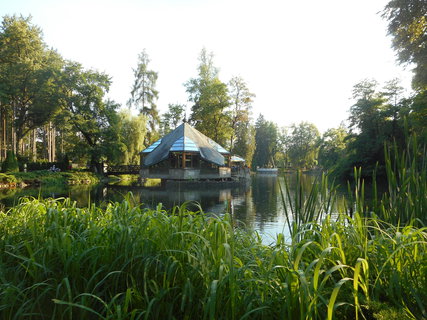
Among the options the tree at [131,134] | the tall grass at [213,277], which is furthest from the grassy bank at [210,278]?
the tree at [131,134]

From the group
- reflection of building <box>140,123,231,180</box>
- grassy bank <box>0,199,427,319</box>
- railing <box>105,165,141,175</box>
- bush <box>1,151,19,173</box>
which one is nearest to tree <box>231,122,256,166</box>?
reflection of building <box>140,123,231,180</box>

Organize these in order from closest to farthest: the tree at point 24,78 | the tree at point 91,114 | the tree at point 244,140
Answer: the tree at point 24,78 → the tree at point 91,114 → the tree at point 244,140

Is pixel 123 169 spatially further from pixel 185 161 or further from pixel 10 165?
pixel 10 165

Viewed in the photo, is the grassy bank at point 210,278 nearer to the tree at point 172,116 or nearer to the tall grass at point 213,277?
the tall grass at point 213,277

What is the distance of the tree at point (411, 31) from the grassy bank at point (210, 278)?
48.3 feet

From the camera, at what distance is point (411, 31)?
44.2 feet

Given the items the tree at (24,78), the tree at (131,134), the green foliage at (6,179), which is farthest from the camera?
the tree at (131,134)

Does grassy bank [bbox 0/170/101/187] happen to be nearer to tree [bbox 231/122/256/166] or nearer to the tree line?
the tree line

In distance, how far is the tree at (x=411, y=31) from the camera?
1318 cm

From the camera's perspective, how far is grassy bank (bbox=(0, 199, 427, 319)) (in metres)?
1.58

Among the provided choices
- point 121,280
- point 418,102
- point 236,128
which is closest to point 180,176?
point 418,102

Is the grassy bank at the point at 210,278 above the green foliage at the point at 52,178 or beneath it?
beneath

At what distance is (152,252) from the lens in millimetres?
2246

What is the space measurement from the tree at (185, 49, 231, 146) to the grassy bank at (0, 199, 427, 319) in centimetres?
3389
